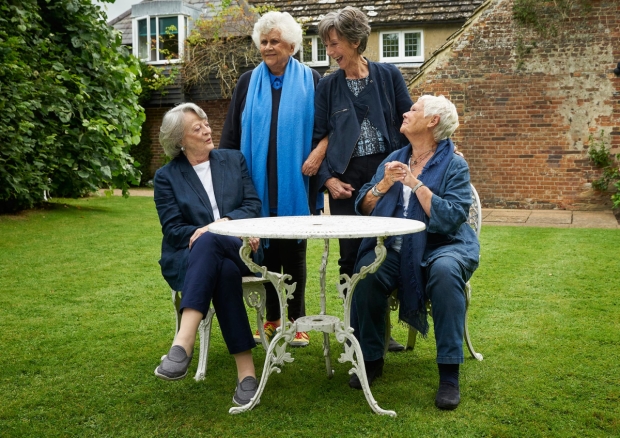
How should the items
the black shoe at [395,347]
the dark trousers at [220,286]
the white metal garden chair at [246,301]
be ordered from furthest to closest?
the black shoe at [395,347] < the white metal garden chair at [246,301] < the dark trousers at [220,286]

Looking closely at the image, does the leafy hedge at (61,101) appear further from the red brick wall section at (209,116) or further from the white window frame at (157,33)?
the white window frame at (157,33)

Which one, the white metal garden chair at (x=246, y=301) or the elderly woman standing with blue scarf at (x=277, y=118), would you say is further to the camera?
the elderly woman standing with blue scarf at (x=277, y=118)

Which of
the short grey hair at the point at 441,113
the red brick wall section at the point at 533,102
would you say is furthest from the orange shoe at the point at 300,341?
the red brick wall section at the point at 533,102

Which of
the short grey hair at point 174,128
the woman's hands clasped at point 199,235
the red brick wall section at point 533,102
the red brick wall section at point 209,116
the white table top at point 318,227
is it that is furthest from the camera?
the red brick wall section at point 209,116

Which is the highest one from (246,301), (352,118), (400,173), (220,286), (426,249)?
(352,118)

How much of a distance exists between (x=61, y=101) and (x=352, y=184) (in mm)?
7190

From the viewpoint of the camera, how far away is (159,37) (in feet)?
68.5

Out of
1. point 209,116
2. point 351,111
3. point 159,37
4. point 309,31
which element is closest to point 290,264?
point 351,111

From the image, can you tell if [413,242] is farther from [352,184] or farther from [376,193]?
[352,184]

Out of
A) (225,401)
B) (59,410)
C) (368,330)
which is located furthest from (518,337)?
(59,410)

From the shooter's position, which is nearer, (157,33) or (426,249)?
(426,249)

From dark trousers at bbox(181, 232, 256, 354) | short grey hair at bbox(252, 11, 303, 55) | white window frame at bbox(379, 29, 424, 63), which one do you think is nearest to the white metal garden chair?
dark trousers at bbox(181, 232, 256, 354)

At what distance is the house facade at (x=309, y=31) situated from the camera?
1714cm

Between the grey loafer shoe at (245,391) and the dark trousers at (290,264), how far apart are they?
960mm
